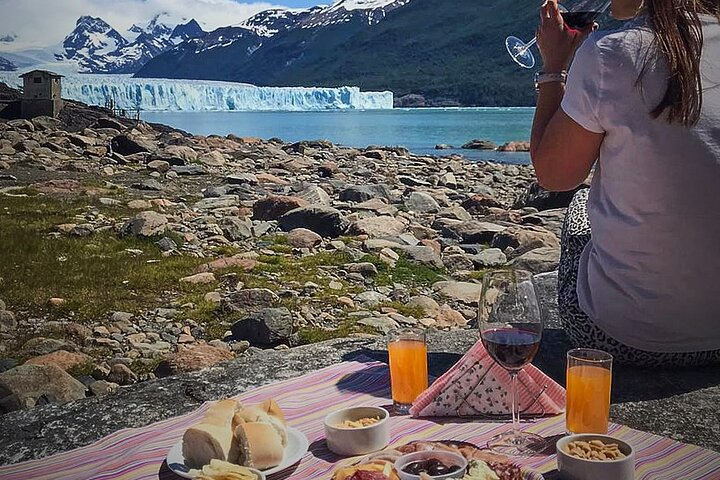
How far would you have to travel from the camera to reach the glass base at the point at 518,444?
68.2 inches

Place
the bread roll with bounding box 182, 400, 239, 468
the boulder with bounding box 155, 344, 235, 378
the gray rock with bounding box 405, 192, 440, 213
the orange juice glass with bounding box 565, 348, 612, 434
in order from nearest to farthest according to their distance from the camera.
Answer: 1. the bread roll with bounding box 182, 400, 239, 468
2. the orange juice glass with bounding box 565, 348, 612, 434
3. the boulder with bounding box 155, 344, 235, 378
4. the gray rock with bounding box 405, 192, 440, 213

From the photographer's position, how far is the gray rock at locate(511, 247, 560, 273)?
6773 millimetres

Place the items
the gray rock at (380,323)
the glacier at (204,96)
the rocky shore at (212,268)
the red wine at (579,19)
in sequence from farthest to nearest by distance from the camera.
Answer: the glacier at (204,96) → the gray rock at (380,323) → the rocky shore at (212,268) → the red wine at (579,19)

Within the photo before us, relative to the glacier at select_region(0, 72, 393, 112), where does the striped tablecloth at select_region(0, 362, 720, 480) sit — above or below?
below

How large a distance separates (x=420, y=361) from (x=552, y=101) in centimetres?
79

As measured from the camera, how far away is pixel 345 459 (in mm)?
1674

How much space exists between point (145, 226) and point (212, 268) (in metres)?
1.60

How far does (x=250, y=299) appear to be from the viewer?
5.80 meters

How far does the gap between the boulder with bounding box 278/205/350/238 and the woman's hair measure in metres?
6.64

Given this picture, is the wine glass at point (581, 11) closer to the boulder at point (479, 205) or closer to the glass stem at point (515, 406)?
the glass stem at point (515, 406)

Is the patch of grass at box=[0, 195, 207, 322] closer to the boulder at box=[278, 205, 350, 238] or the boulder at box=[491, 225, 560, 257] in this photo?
the boulder at box=[278, 205, 350, 238]

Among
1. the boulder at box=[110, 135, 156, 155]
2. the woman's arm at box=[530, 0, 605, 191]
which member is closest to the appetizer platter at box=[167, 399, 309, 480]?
the woman's arm at box=[530, 0, 605, 191]

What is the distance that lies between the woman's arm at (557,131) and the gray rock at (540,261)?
4.61 m

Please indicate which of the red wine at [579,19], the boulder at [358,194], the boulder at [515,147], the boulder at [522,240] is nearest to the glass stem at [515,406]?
the red wine at [579,19]
